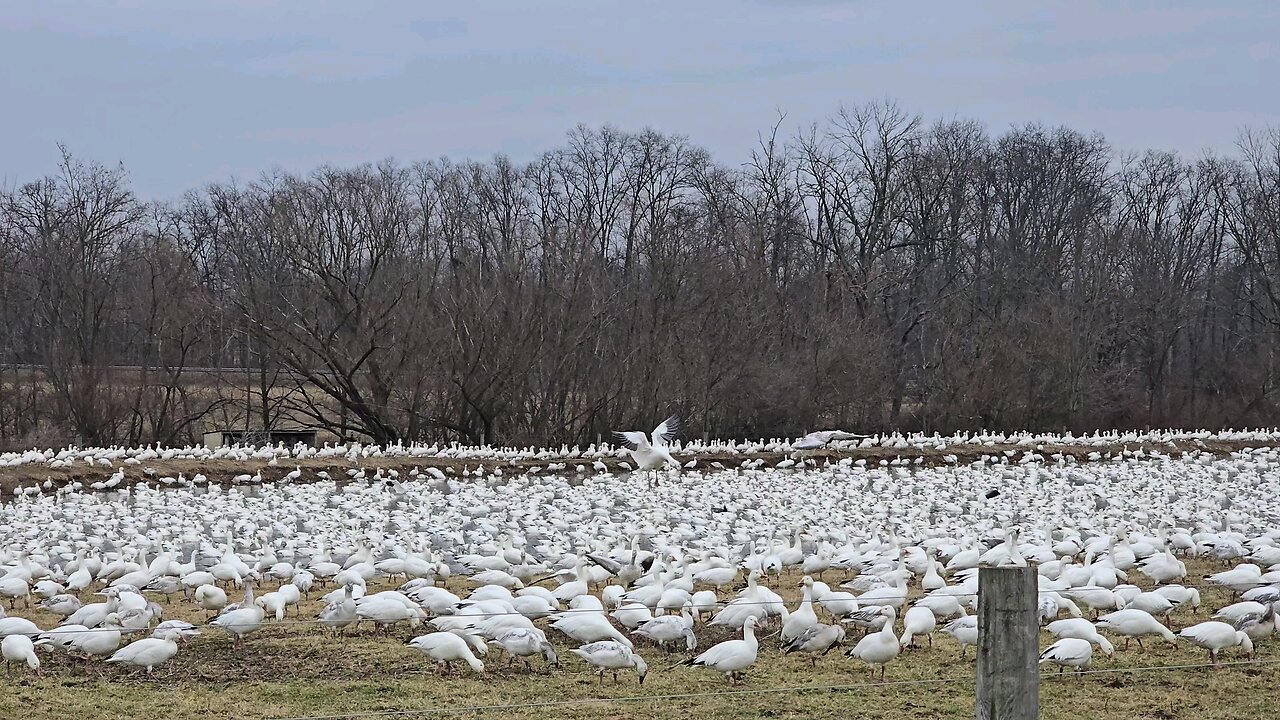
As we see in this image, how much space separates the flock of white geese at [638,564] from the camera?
28.1 feet

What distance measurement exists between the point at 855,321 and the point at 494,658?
31.9 meters

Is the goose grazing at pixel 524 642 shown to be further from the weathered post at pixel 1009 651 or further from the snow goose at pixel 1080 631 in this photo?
the weathered post at pixel 1009 651

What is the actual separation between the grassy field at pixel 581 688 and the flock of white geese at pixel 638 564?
16 cm

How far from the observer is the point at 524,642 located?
824 cm

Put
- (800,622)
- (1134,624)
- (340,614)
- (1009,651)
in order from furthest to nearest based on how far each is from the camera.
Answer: (340,614)
(1134,624)
(800,622)
(1009,651)

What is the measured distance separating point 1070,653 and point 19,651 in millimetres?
6191

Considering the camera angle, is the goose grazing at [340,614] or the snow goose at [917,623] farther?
the goose grazing at [340,614]

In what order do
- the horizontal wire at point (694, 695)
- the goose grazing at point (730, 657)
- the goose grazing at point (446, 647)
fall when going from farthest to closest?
1. the goose grazing at point (446, 647)
2. the goose grazing at point (730, 657)
3. the horizontal wire at point (694, 695)

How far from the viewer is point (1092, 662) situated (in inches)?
336

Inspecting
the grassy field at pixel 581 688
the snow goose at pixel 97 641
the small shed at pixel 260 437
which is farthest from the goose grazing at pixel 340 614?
the small shed at pixel 260 437

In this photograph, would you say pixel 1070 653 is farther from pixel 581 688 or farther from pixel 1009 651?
pixel 1009 651

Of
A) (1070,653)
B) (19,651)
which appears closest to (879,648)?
(1070,653)

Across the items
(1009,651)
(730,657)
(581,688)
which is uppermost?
(1009,651)

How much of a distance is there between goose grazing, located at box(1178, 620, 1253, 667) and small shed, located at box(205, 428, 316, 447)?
973 inches
